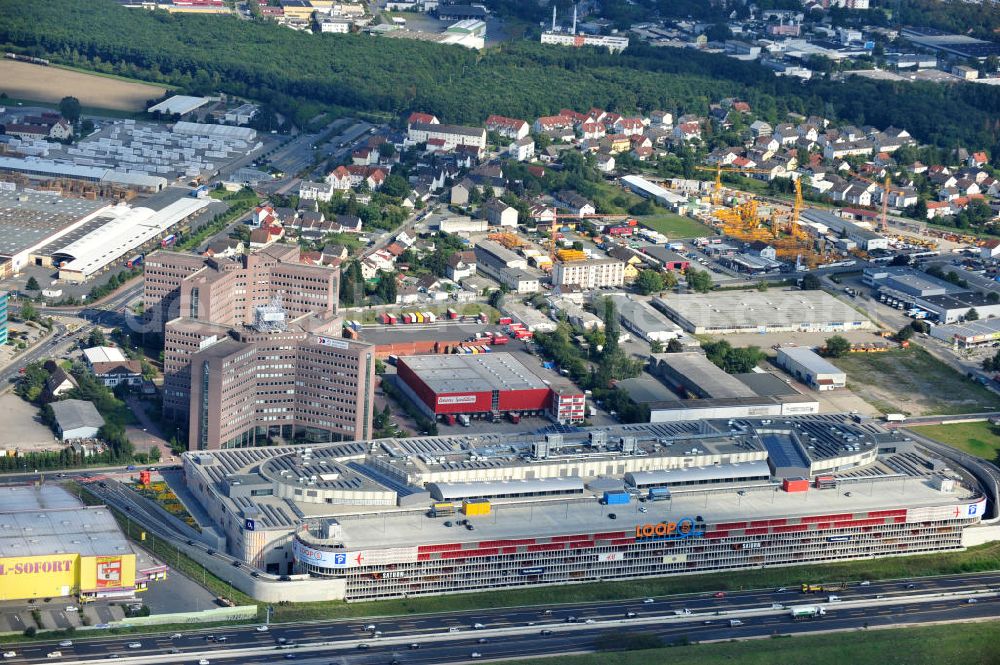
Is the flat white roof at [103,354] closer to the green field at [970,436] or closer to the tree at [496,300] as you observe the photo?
the tree at [496,300]

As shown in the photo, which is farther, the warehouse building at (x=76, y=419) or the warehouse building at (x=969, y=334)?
the warehouse building at (x=969, y=334)

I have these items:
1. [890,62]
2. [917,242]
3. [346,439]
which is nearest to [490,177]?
[917,242]

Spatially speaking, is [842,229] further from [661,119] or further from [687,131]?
[661,119]

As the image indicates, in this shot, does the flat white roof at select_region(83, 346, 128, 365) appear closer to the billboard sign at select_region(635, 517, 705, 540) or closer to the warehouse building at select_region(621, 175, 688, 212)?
the billboard sign at select_region(635, 517, 705, 540)

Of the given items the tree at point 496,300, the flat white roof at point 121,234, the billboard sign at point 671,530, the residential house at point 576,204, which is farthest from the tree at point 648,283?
the billboard sign at point 671,530

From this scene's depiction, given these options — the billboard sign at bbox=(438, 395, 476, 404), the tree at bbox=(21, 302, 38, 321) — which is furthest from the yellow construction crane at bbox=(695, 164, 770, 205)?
the tree at bbox=(21, 302, 38, 321)

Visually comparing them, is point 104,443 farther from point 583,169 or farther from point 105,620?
point 583,169
